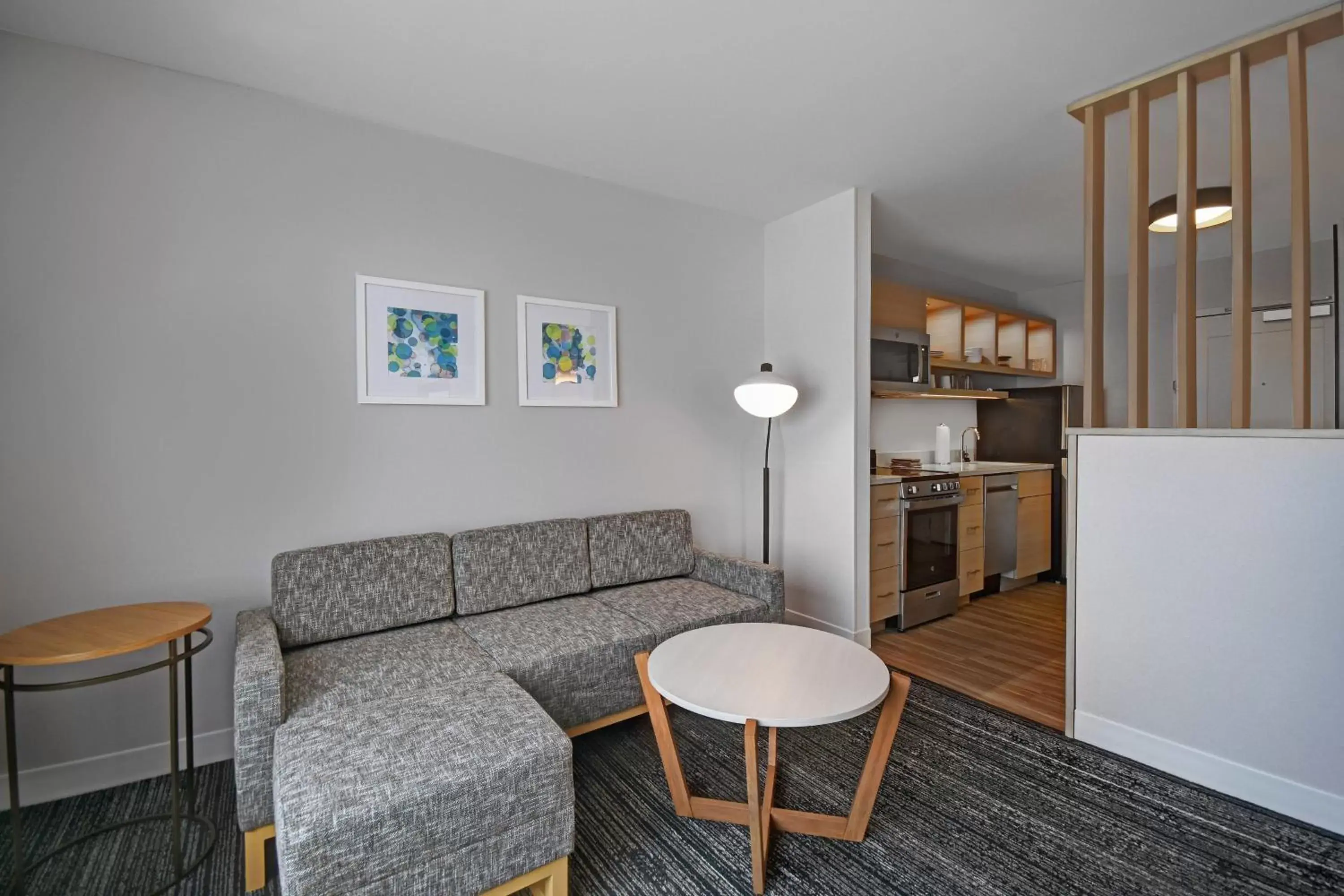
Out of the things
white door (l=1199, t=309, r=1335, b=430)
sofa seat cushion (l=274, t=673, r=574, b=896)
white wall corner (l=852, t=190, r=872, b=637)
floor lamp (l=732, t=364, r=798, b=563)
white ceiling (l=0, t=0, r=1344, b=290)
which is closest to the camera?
sofa seat cushion (l=274, t=673, r=574, b=896)

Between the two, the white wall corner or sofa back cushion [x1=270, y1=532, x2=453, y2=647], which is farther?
the white wall corner

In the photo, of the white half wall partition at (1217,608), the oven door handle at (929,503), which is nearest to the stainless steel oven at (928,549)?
the oven door handle at (929,503)

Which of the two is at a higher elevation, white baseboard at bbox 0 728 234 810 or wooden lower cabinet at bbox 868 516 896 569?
wooden lower cabinet at bbox 868 516 896 569

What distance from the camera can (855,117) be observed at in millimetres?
2633

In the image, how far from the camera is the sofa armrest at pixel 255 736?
5.50ft

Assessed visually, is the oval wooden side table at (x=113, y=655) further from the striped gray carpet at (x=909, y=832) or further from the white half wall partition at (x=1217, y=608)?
the white half wall partition at (x=1217, y=608)

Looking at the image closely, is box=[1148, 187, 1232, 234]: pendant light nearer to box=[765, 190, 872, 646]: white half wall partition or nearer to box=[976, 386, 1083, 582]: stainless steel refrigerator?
box=[765, 190, 872, 646]: white half wall partition

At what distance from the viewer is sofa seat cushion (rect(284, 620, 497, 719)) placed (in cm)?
186

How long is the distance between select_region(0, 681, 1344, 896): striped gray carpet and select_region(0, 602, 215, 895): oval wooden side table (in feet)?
0.20

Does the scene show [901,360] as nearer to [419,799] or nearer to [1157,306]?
[1157,306]

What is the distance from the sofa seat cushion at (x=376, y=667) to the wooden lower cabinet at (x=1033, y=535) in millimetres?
4048

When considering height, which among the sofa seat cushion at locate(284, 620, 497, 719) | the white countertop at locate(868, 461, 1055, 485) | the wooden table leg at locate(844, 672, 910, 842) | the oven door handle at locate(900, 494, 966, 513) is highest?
the white countertop at locate(868, 461, 1055, 485)

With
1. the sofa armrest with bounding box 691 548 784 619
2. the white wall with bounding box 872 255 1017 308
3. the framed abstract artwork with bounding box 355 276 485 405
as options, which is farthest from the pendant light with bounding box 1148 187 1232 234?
the framed abstract artwork with bounding box 355 276 485 405

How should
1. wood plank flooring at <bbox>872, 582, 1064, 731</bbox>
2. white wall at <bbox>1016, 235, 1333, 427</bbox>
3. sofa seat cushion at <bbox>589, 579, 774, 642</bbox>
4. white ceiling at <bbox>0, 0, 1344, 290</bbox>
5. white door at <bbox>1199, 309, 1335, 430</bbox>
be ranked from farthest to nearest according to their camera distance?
white wall at <bbox>1016, 235, 1333, 427</bbox> → white door at <bbox>1199, 309, 1335, 430</bbox> → wood plank flooring at <bbox>872, 582, 1064, 731</bbox> → sofa seat cushion at <bbox>589, 579, 774, 642</bbox> → white ceiling at <bbox>0, 0, 1344, 290</bbox>
